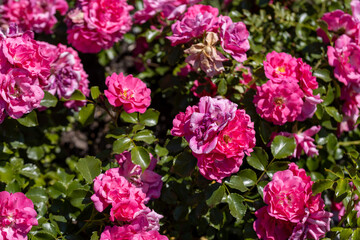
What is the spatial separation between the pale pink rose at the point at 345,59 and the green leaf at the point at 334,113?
0.41ft

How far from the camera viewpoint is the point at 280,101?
1.67 m

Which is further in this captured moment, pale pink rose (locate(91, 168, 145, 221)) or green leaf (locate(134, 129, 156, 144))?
green leaf (locate(134, 129, 156, 144))

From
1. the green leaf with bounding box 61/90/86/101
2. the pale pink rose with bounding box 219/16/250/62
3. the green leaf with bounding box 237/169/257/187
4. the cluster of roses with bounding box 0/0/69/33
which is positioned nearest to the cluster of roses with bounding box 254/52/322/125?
the pale pink rose with bounding box 219/16/250/62

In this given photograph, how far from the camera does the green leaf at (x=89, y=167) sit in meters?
1.63

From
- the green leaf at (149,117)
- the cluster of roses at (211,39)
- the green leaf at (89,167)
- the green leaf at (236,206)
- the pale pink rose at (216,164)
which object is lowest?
the green leaf at (236,206)

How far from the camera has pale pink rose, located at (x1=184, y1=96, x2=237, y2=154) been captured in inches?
55.3

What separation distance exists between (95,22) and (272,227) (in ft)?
4.01

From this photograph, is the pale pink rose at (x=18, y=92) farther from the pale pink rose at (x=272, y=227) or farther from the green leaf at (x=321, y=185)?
the green leaf at (x=321, y=185)

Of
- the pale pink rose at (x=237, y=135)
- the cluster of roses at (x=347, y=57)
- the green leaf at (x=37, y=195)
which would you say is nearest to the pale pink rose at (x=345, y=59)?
the cluster of roses at (x=347, y=57)

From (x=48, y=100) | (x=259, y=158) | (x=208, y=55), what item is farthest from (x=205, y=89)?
(x=48, y=100)

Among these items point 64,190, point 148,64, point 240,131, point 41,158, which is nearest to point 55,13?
point 148,64

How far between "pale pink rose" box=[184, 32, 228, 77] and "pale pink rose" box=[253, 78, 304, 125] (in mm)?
188

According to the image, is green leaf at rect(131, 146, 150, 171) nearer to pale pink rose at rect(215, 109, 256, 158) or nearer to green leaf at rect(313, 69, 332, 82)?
pale pink rose at rect(215, 109, 256, 158)

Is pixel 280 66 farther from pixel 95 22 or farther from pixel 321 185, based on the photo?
pixel 95 22
